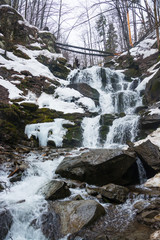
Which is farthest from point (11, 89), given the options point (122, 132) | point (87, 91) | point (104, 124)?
point (122, 132)

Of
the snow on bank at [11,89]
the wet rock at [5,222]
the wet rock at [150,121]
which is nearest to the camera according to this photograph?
the wet rock at [5,222]

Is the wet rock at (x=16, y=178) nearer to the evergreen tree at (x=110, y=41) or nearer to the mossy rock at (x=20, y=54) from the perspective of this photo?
the mossy rock at (x=20, y=54)

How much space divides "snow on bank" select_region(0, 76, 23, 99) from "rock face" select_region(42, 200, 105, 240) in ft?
25.8

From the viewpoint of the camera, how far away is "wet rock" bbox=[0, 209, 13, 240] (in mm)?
2350

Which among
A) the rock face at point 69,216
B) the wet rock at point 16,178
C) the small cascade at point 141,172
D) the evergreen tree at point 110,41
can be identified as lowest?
the small cascade at point 141,172

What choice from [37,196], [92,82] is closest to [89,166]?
[37,196]

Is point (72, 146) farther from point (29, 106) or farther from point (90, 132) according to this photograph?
point (29, 106)

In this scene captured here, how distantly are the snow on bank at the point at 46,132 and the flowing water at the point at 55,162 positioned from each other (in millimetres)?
1442

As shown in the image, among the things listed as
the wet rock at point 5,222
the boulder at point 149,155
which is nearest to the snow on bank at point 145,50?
the boulder at point 149,155

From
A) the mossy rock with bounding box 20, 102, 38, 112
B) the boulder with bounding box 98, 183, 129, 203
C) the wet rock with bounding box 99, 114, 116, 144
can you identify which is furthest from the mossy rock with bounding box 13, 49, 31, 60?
the boulder with bounding box 98, 183, 129, 203

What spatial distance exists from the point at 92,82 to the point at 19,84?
23.6 feet

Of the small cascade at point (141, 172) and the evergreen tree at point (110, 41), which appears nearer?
the small cascade at point (141, 172)

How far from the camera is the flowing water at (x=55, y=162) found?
2.65 metres

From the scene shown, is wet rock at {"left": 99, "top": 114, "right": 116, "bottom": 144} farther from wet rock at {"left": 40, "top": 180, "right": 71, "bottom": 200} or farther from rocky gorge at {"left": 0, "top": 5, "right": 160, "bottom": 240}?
wet rock at {"left": 40, "top": 180, "right": 71, "bottom": 200}
